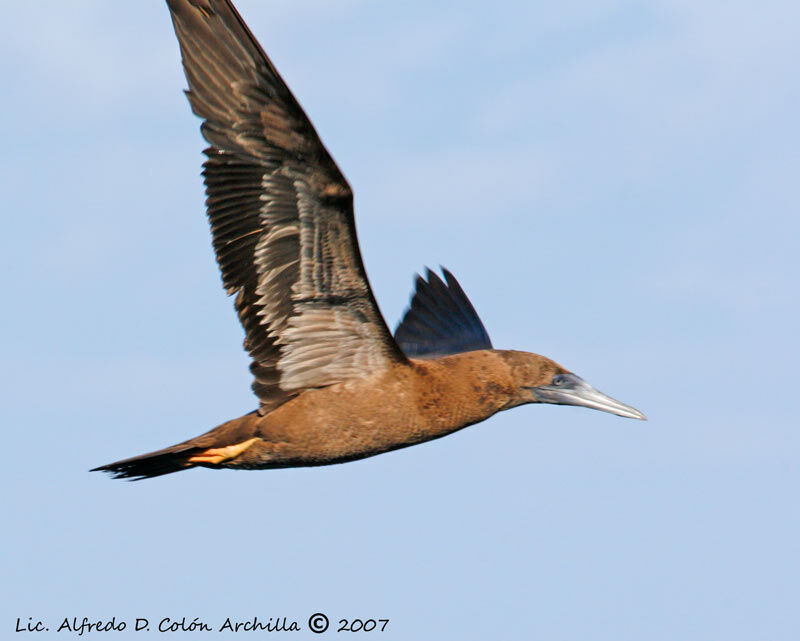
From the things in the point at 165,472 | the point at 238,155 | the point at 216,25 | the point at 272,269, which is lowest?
the point at 165,472

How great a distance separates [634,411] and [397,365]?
1.84m

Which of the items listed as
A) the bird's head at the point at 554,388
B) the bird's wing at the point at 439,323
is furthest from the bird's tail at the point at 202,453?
the bird's wing at the point at 439,323

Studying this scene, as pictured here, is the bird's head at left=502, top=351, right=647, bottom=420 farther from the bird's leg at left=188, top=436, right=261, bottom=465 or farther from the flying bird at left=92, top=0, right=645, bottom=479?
the bird's leg at left=188, top=436, right=261, bottom=465

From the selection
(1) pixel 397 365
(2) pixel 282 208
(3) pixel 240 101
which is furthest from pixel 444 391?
(3) pixel 240 101

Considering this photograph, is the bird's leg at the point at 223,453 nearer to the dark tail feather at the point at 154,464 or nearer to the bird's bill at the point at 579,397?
the dark tail feather at the point at 154,464

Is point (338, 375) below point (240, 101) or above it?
below

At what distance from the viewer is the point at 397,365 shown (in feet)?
31.2

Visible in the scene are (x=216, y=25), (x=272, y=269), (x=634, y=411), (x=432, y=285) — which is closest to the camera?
(x=216, y=25)

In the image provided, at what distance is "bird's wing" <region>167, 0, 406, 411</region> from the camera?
28.0 ft

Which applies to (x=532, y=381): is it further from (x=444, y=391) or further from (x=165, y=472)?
(x=165, y=472)

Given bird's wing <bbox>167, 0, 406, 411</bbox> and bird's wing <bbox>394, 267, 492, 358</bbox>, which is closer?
bird's wing <bbox>167, 0, 406, 411</bbox>

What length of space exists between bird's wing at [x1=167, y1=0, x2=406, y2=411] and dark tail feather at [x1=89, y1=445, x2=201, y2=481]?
648mm

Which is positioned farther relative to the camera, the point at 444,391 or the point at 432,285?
the point at 432,285

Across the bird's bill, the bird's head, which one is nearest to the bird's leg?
the bird's head
